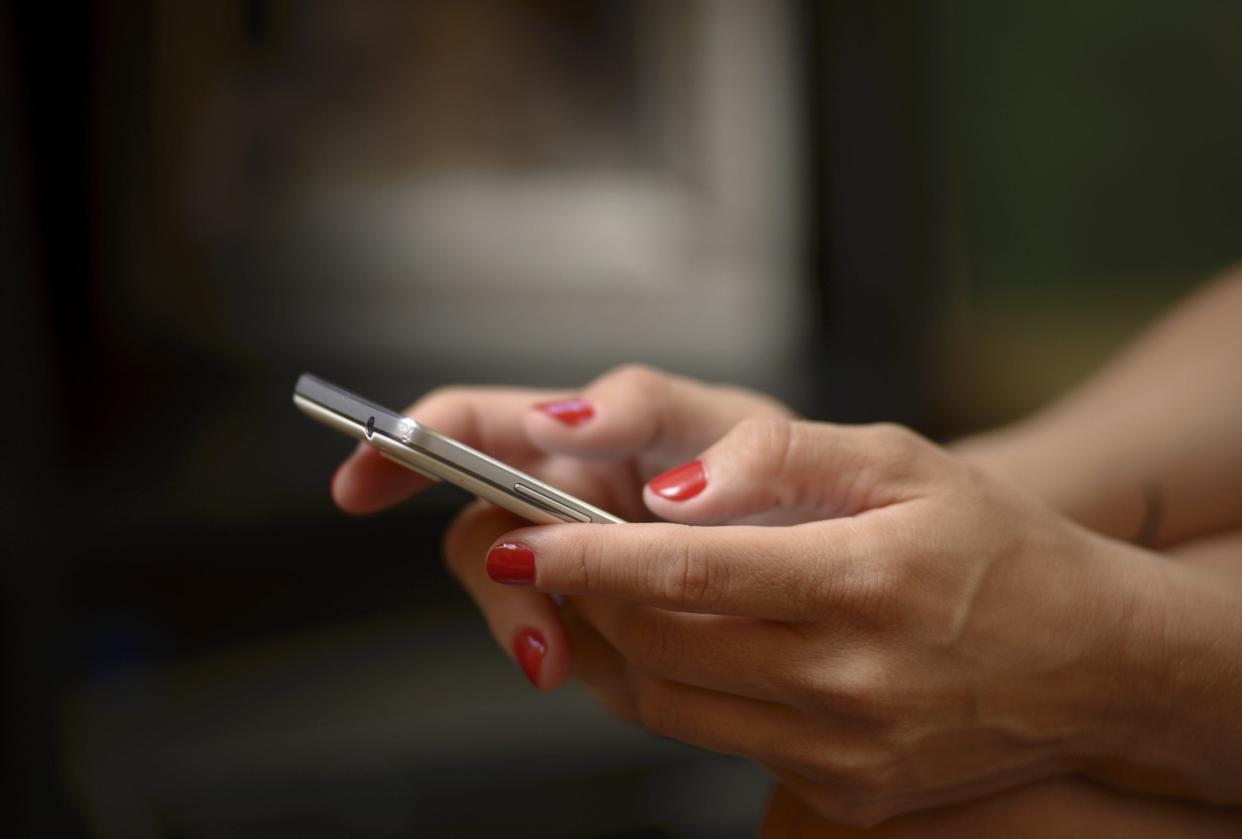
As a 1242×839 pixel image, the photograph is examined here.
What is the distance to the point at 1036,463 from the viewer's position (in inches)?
18.5

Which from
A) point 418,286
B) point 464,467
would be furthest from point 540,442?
point 418,286

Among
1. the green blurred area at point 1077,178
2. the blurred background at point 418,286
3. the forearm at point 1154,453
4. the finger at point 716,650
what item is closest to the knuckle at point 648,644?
the finger at point 716,650

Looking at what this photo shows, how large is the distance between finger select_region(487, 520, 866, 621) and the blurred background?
61 centimetres

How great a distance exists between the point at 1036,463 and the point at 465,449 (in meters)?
0.33

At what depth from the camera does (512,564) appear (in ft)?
0.88

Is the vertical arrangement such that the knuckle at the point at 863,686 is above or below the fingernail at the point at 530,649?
above

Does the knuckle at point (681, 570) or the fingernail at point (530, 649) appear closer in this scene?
the knuckle at point (681, 570)

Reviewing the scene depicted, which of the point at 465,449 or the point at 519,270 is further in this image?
the point at 519,270

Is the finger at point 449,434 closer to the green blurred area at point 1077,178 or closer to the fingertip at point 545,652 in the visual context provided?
the fingertip at point 545,652

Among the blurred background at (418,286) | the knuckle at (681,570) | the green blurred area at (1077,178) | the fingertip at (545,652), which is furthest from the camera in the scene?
the green blurred area at (1077,178)

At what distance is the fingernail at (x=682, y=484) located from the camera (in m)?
0.32

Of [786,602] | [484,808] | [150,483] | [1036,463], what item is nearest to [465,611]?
[484,808]

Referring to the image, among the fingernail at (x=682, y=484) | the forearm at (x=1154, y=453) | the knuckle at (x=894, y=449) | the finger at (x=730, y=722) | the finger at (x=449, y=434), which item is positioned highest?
the knuckle at (x=894, y=449)

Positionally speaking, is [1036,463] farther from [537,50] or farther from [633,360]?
[537,50]
